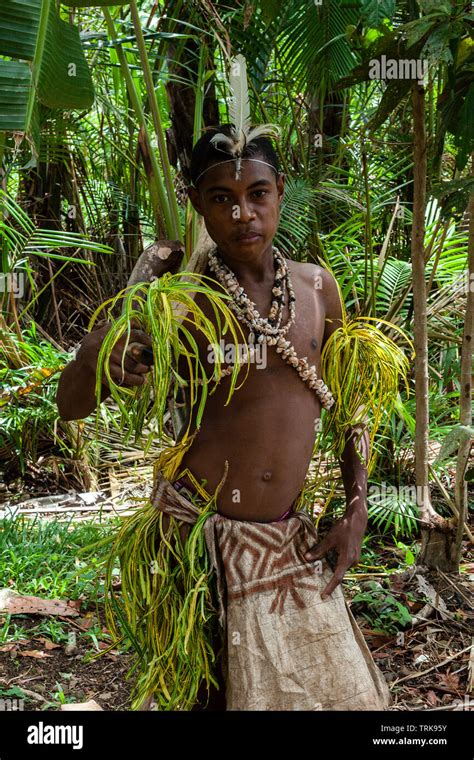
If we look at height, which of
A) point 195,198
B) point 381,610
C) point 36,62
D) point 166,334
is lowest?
point 381,610

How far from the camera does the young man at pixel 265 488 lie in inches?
83.2

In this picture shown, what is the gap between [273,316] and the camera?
2.22 metres

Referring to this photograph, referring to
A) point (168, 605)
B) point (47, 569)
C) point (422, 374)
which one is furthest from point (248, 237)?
point (47, 569)

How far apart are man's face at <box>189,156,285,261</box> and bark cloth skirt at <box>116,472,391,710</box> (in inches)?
24.4

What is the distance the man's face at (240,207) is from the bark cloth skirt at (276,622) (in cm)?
62

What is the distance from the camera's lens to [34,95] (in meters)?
2.62

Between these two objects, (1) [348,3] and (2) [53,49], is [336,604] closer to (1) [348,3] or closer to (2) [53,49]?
(2) [53,49]

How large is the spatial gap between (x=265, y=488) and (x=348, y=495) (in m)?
0.29

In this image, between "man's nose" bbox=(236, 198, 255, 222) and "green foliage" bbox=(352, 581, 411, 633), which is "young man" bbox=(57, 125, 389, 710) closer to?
"man's nose" bbox=(236, 198, 255, 222)

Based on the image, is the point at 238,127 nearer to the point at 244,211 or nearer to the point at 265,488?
the point at 244,211

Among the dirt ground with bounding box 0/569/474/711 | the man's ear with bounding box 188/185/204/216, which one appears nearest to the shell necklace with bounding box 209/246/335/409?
the man's ear with bounding box 188/185/204/216

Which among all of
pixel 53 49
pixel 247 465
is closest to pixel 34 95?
pixel 53 49

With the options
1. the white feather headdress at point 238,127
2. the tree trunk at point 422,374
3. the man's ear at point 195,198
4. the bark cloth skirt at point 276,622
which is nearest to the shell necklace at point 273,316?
the man's ear at point 195,198
